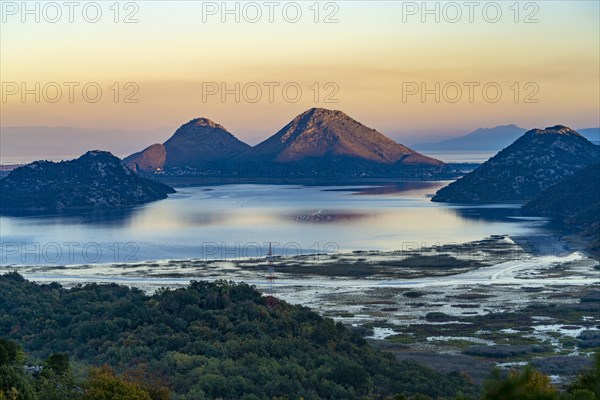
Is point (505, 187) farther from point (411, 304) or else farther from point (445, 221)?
point (411, 304)

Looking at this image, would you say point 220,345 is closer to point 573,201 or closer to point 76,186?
point 573,201

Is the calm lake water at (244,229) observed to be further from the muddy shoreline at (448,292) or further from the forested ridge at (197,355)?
the forested ridge at (197,355)

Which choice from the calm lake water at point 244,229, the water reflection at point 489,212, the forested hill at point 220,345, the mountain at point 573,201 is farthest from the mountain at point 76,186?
the forested hill at point 220,345

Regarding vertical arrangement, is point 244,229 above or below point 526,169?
below

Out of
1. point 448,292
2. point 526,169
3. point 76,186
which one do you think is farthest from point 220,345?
point 76,186

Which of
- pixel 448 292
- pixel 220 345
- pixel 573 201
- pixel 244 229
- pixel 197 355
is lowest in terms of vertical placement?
pixel 448 292
